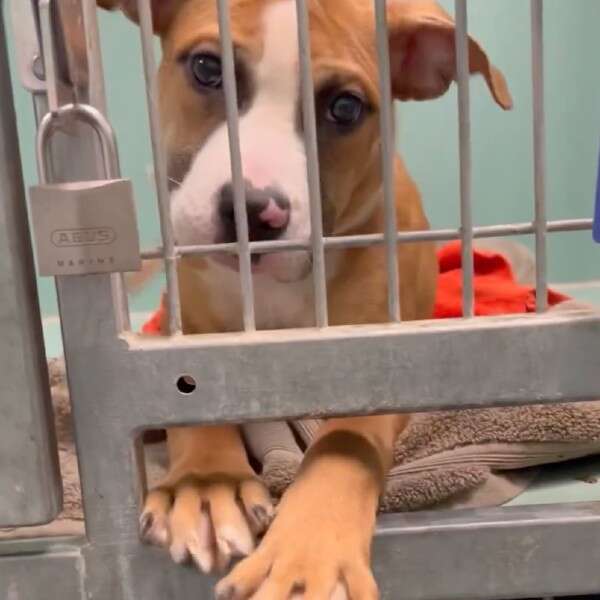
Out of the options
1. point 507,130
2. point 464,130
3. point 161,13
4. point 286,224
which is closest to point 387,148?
point 464,130

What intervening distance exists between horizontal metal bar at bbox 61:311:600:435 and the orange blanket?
562mm

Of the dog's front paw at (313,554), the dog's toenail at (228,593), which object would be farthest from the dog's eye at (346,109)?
the dog's toenail at (228,593)

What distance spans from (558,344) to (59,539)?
415 millimetres

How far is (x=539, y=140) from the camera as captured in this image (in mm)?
681

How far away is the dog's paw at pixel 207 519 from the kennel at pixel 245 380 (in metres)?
0.02

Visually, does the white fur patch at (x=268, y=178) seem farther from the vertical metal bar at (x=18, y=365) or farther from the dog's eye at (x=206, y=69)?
the vertical metal bar at (x=18, y=365)

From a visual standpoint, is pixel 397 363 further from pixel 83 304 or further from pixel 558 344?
pixel 83 304

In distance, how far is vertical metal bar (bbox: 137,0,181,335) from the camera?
67 cm

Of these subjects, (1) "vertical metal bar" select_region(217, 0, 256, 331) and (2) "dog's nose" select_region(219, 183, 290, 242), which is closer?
(1) "vertical metal bar" select_region(217, 0, 256, 331)

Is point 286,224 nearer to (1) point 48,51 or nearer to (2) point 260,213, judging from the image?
(2) point 260,213

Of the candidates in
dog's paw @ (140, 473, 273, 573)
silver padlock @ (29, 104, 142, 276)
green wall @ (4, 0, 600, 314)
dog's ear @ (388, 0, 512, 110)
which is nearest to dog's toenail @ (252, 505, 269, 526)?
dog's paw @ (140, 473, 273, 573)

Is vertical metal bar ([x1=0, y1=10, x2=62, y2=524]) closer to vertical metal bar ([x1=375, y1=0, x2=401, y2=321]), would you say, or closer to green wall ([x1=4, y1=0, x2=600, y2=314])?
vertical metal bar ([x1=375, y1=0, x2=401, y2=321])

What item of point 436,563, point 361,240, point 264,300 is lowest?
point 436,563

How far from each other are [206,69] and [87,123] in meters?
0.42
